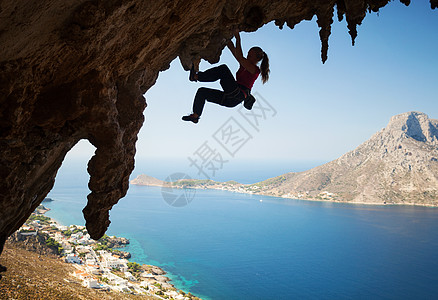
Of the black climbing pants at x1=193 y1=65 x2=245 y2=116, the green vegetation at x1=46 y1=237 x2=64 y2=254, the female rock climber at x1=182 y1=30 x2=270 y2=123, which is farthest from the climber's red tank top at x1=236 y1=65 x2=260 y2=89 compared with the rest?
the green vegetation at x1=46 y1=237 x2=64 y2=254

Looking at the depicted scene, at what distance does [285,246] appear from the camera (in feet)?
136

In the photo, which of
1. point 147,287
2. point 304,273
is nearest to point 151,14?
point 147,287

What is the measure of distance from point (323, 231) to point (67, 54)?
53.0m

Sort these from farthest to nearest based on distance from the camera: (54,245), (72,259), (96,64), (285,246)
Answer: (285,246) < (54,245) < (72,259) < (96,64)

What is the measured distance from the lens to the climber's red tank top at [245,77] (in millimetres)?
4488

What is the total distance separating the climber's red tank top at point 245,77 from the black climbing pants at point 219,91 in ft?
0.46

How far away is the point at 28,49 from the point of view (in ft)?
7.09

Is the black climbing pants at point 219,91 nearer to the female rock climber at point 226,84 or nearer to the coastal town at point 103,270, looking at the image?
the female rock climber at point 226,84

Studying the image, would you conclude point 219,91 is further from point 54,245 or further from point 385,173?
point 385,173

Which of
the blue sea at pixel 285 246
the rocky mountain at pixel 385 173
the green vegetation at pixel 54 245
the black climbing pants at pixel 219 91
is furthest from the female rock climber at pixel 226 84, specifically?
the rocky mountain at pixel 385 173

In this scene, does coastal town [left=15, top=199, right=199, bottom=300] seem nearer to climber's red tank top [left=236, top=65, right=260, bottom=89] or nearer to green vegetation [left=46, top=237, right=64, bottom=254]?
green vegetation [left=46, top=237, right=64, bottom=254]

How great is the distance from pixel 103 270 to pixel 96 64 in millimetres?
25051

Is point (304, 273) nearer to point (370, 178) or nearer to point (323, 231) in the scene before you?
point (323, 231)

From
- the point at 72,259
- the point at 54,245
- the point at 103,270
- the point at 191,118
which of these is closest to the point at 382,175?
the point at 103,270
